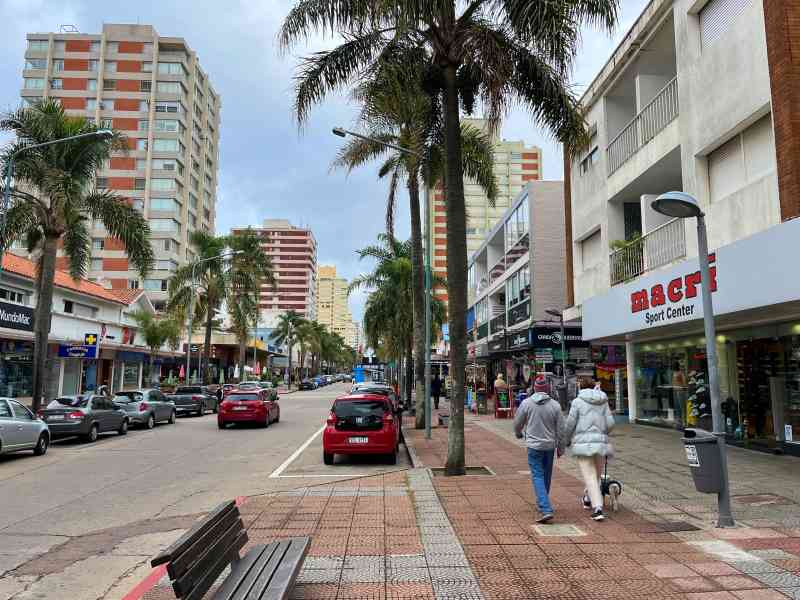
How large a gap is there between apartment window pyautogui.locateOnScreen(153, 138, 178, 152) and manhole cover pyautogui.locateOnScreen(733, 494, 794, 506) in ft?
248

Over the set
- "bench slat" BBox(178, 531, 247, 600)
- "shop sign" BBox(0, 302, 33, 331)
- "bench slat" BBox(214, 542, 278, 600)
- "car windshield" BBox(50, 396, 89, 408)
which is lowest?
"bench slat" BBox(214, 542, 278, 600)

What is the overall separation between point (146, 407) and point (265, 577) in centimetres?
2083

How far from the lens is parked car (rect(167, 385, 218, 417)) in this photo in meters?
30.3

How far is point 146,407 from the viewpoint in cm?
2328

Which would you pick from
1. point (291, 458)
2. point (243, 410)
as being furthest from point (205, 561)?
point (243, 410)

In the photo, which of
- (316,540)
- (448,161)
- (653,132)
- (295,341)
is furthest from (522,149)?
(316,540)

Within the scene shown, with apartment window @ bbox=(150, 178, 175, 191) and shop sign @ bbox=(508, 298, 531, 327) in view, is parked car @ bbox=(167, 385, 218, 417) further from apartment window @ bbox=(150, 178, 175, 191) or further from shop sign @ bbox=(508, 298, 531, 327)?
apartment window @ bbox=(150, 178, 175, 191)

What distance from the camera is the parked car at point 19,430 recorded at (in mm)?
13617

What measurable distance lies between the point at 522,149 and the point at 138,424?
273 ft

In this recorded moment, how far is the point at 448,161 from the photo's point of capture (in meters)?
11.4

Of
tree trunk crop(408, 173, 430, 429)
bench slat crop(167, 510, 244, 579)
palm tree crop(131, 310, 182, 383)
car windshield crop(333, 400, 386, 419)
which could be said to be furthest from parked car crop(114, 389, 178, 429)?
bench slat crop(167, 510, 244, 579)

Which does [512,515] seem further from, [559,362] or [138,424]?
[559,362]

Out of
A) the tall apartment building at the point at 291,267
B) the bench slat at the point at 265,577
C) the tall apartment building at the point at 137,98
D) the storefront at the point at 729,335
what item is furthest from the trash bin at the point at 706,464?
the tall apartment building at the point at 291,267

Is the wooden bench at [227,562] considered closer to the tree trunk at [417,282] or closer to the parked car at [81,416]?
the parked car at [81,416]
